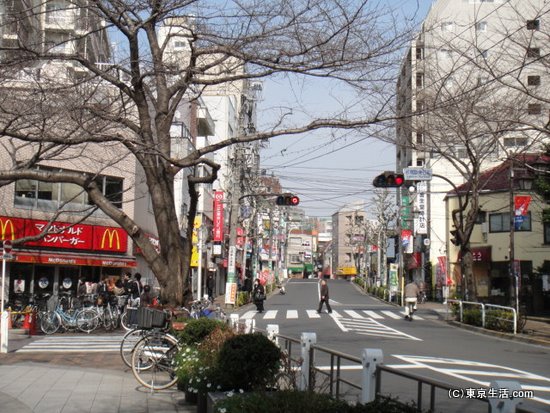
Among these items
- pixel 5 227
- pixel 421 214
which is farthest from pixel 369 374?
pixel 421 214

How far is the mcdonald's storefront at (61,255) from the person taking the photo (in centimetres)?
2550

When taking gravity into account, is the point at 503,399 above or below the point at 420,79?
below

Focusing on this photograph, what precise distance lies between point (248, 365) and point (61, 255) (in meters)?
21.3

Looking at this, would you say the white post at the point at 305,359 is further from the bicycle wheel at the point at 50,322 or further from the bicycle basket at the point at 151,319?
the bicycle wheel at the point at 50,322

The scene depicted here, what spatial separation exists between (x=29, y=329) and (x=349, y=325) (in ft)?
35.5

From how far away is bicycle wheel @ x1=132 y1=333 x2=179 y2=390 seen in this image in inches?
396

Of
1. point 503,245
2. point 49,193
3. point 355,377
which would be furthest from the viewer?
point 503,245

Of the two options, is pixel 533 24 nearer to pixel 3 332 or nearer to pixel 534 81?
pixel 534 81

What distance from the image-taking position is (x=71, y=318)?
70.2 ft

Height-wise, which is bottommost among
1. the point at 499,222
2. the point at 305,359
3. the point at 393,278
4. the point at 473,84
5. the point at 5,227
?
the point at 305,359

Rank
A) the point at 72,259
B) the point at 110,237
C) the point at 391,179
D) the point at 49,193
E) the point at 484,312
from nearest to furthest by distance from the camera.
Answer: the point at 391,179 < the point at 484,312 < the point at 72,259 < the point at 49,193 < the point at 110,237

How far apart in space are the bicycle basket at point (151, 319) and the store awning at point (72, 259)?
48.4ft

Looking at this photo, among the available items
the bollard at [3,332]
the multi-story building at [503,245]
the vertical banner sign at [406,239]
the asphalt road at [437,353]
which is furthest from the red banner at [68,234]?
the vertical banner sign at [406,239]

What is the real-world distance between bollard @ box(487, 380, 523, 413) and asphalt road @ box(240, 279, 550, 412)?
0.41 m
